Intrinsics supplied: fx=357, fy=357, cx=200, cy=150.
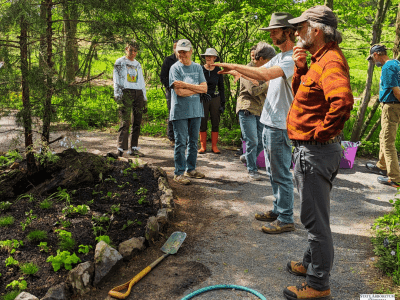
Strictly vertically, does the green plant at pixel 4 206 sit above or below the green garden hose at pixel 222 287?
above

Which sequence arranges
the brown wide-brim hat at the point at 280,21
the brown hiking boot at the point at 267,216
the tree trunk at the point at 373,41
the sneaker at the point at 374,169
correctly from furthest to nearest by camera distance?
the tree trunk at the point at 373,41 → the sneaker at the point at 374,169 → the brown hiking boot at the point at 267,216 → the brown wide-brim hat at the point at 280,21

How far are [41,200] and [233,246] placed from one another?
97.1 inches

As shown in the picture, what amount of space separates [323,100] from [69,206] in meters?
3.14

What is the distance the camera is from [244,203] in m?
5.18

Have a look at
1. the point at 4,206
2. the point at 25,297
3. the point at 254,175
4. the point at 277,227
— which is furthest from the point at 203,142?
the point at 25,297

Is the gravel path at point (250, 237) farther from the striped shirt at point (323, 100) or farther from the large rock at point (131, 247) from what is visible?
the striped shirt at point (323, 100)

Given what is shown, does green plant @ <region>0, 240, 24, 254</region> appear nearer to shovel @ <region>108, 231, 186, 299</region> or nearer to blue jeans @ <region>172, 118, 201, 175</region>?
shovel @ <region>108, 231, 186, 299</region>

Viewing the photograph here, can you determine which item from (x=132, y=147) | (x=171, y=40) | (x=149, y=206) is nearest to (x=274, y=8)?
(x=171, y=40)

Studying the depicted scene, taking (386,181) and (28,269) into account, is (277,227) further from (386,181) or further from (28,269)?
(386,181)

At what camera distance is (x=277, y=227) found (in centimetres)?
419

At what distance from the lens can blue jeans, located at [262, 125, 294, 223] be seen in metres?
3.97

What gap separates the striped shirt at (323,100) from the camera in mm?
2441

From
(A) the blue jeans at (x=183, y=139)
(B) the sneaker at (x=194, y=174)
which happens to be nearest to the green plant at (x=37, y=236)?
(A) the blue jeans at (x=183, y=139)

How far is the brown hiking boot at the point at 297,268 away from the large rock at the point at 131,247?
152 cm
